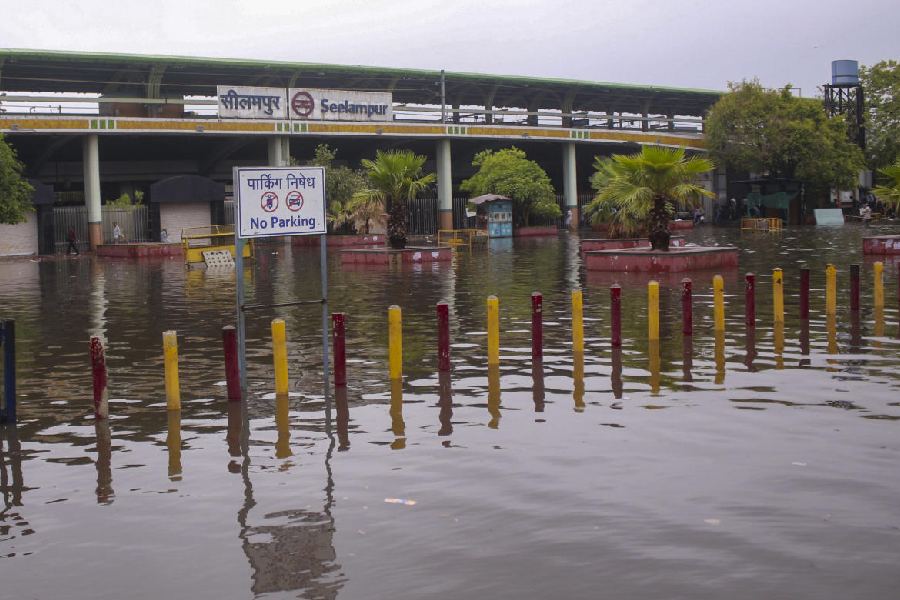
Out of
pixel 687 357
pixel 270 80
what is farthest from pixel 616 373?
pixel 270 80

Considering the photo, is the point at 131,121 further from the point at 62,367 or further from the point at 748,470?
the point at 748,470

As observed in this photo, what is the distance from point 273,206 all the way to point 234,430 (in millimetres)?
3206

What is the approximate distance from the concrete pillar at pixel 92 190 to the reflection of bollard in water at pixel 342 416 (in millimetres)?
50501

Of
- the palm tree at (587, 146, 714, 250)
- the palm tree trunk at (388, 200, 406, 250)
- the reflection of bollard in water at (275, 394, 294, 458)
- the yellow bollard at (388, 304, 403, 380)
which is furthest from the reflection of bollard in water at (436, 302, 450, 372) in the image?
the palm tree trunk at (388, 200, 406, 250)

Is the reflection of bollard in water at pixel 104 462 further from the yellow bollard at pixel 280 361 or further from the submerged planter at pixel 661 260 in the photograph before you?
the submerged planter at pixel 661 260

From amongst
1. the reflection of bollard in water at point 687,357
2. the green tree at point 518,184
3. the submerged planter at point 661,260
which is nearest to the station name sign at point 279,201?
the reflection of bollard in water at point 687,357

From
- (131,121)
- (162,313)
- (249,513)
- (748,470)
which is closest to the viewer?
(249,513)

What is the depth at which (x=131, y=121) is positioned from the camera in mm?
61688

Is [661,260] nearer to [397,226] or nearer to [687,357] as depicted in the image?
[397,226]

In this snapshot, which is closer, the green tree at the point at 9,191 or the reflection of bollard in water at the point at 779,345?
the reflection of bollard in water at the point at 779,345

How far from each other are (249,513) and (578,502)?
8.43ft

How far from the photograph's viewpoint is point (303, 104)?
A: 6688 cm

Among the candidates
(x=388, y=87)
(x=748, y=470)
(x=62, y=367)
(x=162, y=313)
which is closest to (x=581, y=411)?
(x=748, y=470)

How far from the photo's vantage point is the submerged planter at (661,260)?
3241cm
